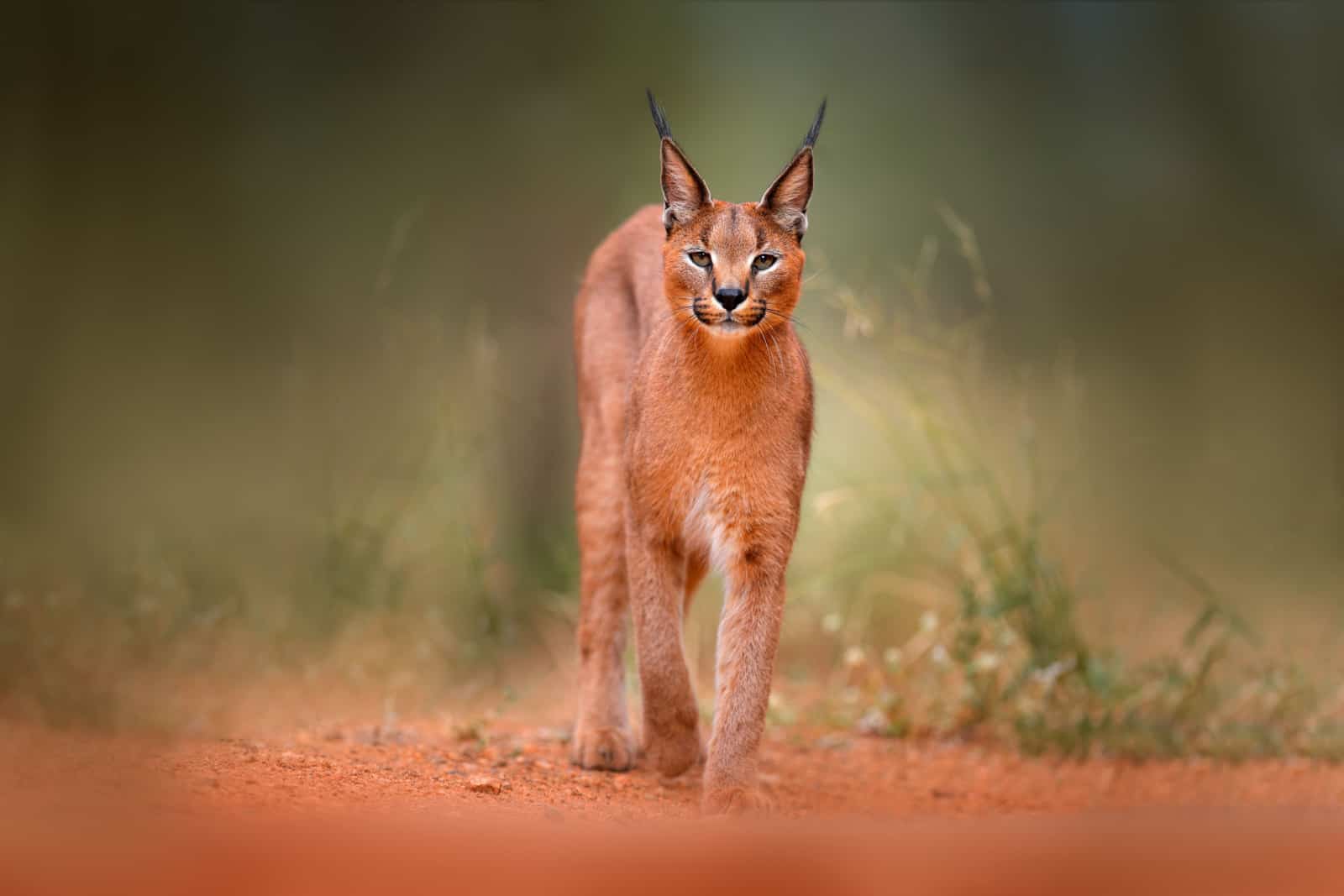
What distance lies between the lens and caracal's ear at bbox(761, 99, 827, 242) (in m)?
4.53

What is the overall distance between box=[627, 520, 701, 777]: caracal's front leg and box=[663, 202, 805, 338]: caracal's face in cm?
86

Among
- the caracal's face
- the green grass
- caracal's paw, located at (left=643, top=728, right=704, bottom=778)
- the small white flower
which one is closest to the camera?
the caracal's face

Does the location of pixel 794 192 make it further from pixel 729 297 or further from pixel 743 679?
pixel 743 679

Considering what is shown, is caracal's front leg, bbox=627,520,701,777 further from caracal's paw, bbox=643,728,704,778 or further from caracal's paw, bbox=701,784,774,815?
caracal's paw, bbox=701,784,774,815

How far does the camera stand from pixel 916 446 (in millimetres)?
8031

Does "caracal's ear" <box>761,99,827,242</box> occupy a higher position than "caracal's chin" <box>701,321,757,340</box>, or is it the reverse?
"caracal's ear" <box>761,99,827,242</box>

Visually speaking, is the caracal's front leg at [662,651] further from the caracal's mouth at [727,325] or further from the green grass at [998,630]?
the green grass at [998,630]

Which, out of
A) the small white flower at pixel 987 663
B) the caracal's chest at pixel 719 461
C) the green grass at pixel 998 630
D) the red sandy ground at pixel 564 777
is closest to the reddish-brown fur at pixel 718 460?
the caracal's chest at pixel 719 461

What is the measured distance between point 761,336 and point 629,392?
72 centimetres

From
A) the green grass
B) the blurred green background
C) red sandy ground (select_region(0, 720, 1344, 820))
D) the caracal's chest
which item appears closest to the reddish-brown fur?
the caracal's chest

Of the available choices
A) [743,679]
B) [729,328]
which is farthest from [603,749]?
[729,328]

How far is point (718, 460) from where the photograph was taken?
15.1ft

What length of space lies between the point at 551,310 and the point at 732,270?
4445 millimetres

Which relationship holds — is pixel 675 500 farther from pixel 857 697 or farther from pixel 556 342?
pixel 556 342
